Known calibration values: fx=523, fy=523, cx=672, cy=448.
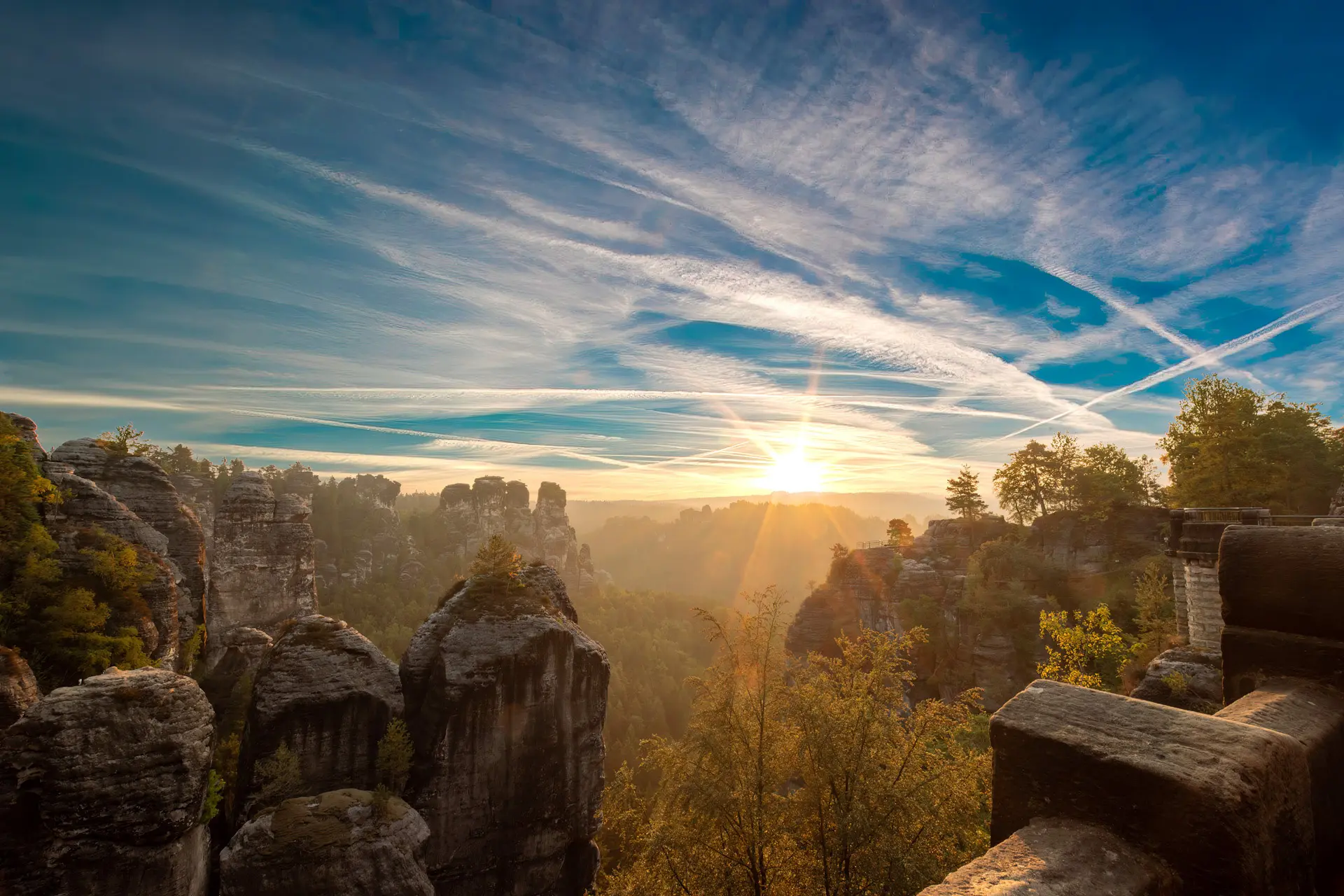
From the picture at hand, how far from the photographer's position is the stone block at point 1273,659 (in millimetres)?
3629

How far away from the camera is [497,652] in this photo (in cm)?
1936

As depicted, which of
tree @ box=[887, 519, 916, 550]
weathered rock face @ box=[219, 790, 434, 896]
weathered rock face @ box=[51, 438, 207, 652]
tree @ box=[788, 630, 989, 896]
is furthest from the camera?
tree @ box=[887, 519, 916, 550]

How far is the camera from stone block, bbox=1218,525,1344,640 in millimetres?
3664

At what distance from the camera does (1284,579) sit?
3.86m

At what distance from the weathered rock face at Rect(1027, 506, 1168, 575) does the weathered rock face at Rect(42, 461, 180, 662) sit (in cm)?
5248

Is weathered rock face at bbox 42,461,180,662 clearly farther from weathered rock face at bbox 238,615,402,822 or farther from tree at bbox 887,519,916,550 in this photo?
tree at bbox 887,519,916,550

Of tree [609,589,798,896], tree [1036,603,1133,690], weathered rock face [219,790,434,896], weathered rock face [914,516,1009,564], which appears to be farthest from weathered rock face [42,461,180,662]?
weathered rock face [914,516,1009,564]

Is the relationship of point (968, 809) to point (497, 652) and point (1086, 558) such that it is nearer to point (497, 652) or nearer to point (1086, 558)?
point (497, 652)

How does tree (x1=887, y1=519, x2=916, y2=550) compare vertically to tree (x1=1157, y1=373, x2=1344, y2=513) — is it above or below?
below

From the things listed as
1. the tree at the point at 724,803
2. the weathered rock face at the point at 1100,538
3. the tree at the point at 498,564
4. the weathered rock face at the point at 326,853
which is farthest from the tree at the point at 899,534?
the weathered rock face at the point at 326,853

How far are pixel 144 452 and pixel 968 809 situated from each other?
33977mm

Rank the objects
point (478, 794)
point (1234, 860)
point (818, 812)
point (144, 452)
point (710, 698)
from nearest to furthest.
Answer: point (1234, 860) < point (818, 812) < point (710, 698) < point (478, 794) < point (144, 452)

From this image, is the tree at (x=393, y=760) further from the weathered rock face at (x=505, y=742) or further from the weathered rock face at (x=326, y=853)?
the weathered rock face at (x=326, y=853)

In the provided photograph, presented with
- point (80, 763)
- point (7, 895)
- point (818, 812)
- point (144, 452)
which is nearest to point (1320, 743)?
point (818, 812)
